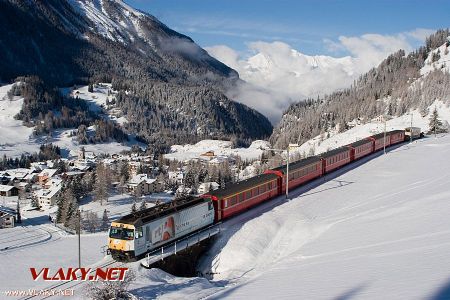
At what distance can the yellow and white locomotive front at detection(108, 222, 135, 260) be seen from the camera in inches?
1107

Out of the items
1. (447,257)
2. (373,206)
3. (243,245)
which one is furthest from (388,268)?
(373,206)

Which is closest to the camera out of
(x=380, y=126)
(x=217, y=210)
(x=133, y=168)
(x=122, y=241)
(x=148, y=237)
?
(x=122, y=241)

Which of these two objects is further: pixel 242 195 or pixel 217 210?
pixel 242 195

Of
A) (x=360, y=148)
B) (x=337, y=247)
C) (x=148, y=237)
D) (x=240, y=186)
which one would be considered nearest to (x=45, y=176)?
(x=360, y=148)

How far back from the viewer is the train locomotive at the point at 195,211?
28.5m

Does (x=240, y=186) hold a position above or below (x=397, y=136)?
below

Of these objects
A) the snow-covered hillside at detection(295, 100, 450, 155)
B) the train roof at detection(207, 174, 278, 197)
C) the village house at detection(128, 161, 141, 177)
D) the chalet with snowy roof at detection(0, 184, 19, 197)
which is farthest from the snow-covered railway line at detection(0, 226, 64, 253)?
the snow-covered hillside at detection(295, 100, 450, 155)

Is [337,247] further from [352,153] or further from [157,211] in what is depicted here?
[352,153]

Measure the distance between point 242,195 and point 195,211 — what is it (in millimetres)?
7447

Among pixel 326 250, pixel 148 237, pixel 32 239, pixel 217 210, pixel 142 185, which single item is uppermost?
pixel 217 210

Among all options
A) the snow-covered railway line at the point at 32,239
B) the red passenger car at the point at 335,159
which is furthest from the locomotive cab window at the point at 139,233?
the red passenger car at the point at 335,159

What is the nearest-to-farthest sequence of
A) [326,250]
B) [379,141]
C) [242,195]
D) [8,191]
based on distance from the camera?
[326,250], [242,195], [379,141], [8,191]

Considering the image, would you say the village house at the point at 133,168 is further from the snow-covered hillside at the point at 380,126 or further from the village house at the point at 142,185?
the snow-covered hillside at the point at 380,126

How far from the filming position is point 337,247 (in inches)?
1091
